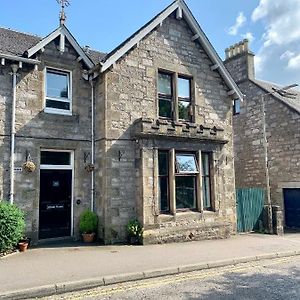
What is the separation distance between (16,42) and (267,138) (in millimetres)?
14153

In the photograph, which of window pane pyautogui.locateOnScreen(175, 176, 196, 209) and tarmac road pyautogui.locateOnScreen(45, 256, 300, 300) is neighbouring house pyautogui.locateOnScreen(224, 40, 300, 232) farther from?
tarmac road pyautogui.locateOnScreen(45, 256, 300, 300)

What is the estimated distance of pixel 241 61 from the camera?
66.8 feet

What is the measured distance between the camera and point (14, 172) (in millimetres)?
10875

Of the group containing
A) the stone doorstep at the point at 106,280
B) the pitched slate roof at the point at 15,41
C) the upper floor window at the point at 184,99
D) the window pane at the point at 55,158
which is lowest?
the stone doorstep at the point at 106,280

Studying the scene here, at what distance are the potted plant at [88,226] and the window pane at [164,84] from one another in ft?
18.3

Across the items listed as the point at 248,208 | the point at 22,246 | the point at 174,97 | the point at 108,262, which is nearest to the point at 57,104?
the point at 174,97

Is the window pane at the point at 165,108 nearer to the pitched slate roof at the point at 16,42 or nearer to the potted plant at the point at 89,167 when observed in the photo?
the potted plant at the point at 89,167

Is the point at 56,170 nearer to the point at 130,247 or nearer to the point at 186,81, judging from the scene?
the point at 130,247

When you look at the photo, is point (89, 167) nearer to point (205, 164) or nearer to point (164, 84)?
point (164, 84)

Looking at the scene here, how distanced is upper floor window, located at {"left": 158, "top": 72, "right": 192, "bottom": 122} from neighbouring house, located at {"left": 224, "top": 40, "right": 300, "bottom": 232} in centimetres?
Answer: 488

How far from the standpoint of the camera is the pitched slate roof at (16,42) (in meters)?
11.7

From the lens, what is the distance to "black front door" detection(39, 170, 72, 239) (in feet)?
38.1

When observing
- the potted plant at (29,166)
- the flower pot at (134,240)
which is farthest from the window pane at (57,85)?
the flower pot at (134,240)

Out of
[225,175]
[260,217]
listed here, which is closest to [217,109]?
[225,175]
